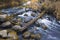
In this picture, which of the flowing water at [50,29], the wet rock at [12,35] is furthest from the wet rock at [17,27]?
the flowing water at [50,29]

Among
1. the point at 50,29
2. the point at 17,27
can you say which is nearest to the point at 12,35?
the point at 17,27

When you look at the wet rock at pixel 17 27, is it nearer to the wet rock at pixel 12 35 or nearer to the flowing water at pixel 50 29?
the wet rock at pixel 12 35

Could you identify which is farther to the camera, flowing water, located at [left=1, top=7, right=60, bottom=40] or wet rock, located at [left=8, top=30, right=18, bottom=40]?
flowing water, located at [left=1, top=7, right=60, bottom=40]

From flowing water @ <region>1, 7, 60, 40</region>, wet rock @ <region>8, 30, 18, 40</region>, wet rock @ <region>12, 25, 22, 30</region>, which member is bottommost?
flowing water @ <region>1, 7, 60, 40</region>

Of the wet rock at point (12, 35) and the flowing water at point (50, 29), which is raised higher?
the wet rock at point (12, 35)

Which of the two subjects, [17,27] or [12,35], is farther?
[17,27]

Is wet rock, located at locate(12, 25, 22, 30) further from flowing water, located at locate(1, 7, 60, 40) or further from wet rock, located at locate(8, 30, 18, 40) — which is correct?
flowing water, located at locate(1, 7, 60, 40)

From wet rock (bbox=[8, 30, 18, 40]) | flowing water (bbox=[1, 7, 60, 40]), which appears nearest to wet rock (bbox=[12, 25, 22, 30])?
wet rock (bbox=[8, 30, 18, 40])

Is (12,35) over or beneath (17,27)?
beneath

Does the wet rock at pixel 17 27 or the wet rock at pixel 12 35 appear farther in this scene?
the wet rock at pixel 17 27

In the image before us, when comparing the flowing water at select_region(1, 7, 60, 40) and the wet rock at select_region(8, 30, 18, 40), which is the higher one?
the wet rock at select_region(8, 30, 18, 40)

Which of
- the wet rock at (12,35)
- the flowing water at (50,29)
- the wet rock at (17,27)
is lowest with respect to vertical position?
the flowing water at (50,29)

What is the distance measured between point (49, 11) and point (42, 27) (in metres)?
2.88

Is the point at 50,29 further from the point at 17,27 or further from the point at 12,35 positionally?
the point at 12,35
